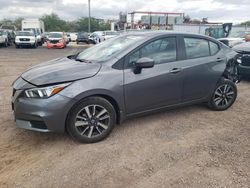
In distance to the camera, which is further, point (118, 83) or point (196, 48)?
point (196, 48)

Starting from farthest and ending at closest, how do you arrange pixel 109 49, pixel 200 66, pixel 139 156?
pixel 200 66 < pixel 109 49 < pixel 139 156

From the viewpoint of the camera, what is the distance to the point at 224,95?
5.38m

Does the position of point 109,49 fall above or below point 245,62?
above

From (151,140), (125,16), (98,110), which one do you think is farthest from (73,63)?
(125,16)

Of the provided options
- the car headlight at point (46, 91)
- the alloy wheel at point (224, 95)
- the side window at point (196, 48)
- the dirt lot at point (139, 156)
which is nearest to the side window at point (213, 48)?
the side window at point (196, 48)

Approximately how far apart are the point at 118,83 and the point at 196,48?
1791 mm

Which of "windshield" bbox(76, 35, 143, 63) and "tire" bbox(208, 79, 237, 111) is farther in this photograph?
"tire" bbox(208, 79, 237, 111)

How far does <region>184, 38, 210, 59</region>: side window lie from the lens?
15.7ft

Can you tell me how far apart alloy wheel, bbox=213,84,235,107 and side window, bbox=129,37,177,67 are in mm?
1321

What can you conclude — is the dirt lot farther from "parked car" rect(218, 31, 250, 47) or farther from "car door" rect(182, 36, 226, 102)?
"parked car" rect(218, 31, 250, 47)

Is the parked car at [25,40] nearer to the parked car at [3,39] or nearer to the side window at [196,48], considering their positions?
the parked car at [3,39]

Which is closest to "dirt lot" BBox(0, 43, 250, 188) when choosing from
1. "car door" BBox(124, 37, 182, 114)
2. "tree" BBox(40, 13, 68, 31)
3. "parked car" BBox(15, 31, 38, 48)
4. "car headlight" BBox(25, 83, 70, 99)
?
"car door" BBox(124, 37, 182, 114)

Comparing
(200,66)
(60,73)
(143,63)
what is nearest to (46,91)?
(60,73)

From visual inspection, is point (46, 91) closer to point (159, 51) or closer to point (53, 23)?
point (159, 51)
